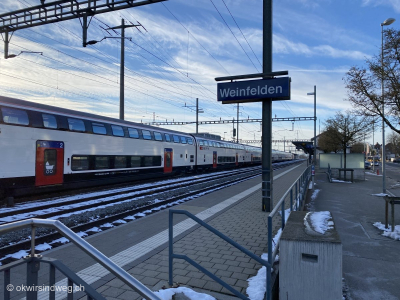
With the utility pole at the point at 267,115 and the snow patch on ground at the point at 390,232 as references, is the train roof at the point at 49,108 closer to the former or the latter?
the utility pole at the point at 267,115

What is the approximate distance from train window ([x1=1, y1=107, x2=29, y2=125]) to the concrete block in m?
9.89

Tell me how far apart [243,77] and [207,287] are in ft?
21.1

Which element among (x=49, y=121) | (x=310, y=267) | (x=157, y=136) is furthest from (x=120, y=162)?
(x=310, y=267)

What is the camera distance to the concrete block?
317 centimetres

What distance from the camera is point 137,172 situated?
17188mm

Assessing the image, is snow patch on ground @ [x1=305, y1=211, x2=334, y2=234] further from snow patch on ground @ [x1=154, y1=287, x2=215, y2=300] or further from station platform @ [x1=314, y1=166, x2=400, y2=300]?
snow patch on ground @ [x1=154, y1=287, x2=215, y2=300]

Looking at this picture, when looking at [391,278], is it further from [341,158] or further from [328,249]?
[341,158]

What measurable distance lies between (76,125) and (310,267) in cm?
1176

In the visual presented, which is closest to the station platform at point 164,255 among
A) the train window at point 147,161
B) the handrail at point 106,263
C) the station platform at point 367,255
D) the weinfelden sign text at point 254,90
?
the handrail at point 106,263

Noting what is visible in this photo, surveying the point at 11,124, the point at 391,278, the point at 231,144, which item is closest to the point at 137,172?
the point at 11,124

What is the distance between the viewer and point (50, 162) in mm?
11438

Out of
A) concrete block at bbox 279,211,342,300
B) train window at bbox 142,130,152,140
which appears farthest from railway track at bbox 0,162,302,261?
train window at bbox 142,130,152,140

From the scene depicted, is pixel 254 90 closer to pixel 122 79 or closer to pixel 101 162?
pixel 101 162

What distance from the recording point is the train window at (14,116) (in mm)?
9703
